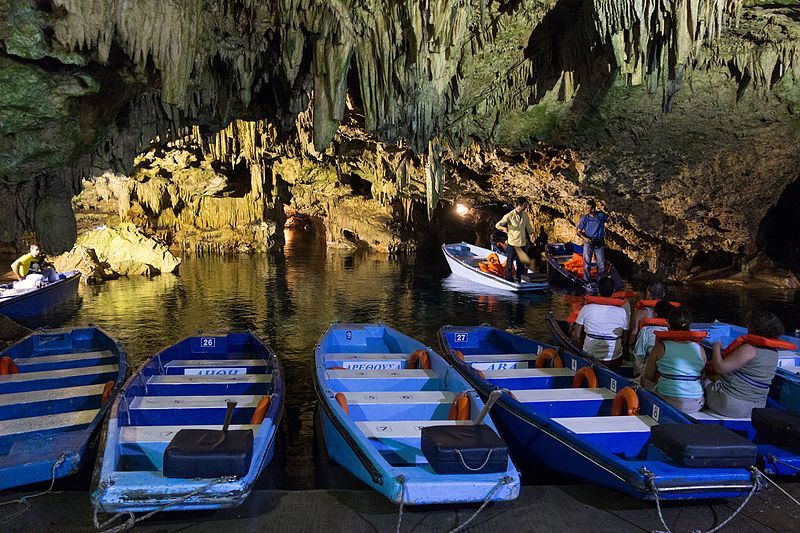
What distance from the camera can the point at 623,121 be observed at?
43.9 feet

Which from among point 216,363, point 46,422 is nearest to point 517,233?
point 216,363

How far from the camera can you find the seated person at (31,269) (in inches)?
510

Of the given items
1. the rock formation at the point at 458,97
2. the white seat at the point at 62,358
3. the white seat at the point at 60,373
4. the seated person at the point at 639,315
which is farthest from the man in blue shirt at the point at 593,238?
the white seat at the point at 60,373

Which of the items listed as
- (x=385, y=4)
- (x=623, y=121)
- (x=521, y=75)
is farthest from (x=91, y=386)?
(x=623, y=121)

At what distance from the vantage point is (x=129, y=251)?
1914 cm

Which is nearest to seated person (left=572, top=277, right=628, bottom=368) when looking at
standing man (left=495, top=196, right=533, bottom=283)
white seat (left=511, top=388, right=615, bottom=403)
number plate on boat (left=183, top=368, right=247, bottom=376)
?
white seat (left=511, top=388, right=615, bottom=403)

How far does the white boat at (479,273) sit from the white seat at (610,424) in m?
10.8

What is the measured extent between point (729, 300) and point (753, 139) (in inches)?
170

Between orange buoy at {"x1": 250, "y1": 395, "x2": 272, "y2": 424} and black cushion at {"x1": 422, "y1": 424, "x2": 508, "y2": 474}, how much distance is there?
70.7 inches

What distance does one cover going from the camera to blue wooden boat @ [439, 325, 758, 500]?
4.10 metres

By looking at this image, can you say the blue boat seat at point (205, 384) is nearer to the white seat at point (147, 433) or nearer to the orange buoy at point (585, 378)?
the white seat at point (147, 433)

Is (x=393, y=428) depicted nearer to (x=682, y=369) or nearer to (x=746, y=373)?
(x=682, y=369)

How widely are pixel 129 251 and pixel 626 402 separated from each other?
17.9 m

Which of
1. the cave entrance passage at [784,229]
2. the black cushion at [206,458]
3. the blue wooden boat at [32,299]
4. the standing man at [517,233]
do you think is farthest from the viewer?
the cave entrance passage at [784,229]
